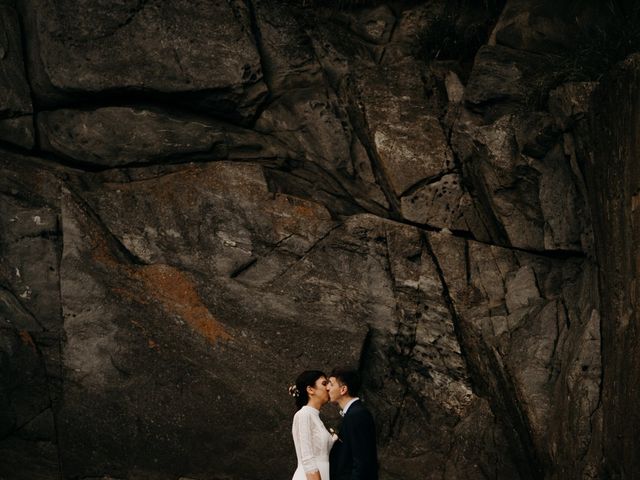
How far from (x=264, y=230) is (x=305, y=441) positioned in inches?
176

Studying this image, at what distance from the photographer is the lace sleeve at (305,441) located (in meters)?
10.3

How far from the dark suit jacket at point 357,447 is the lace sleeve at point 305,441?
0.30m

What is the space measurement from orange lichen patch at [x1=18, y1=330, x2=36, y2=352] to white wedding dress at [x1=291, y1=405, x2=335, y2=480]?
A: 17.4 ft

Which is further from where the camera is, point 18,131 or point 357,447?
point 18,131

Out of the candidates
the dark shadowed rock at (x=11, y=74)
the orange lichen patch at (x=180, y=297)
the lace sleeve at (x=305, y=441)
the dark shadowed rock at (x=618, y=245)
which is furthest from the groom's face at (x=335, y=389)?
the dark shadowed rock at (x=11, y=74)

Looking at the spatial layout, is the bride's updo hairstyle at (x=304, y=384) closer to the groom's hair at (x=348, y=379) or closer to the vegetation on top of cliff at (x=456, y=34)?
the groom's hair at (x=348, y=379)

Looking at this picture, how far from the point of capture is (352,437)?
33.0ft

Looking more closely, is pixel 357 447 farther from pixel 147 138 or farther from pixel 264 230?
pixel 147 138

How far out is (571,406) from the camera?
1201 cm

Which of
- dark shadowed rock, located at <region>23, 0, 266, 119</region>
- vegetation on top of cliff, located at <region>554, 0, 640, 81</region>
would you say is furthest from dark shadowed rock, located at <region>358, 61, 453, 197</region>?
vegetation on top of cliff, located at <region>554, 0, 640, 81</region>

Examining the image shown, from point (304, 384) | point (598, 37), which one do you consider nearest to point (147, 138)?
point (304, 384)

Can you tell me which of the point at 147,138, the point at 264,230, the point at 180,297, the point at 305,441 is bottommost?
the point at 305,441

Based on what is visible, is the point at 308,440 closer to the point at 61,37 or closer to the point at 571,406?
the point at 571,406

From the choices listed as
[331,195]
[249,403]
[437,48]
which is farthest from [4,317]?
[437,48]
